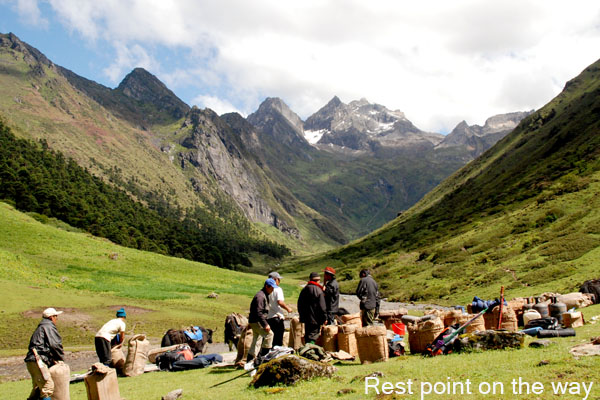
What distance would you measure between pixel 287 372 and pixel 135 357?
9.72 m

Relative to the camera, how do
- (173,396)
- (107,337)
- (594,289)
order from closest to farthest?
(173,396)
(107,337)
(594,289)

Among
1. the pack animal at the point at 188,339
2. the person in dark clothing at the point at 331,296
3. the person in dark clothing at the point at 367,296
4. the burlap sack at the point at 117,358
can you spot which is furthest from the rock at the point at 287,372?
the pack animal at the point at 188,339

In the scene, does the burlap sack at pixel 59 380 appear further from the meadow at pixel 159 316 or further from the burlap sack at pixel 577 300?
the burlap sack at pixel 577 300

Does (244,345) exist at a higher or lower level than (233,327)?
lower

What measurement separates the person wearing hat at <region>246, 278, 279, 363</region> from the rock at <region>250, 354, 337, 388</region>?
3.06 meters

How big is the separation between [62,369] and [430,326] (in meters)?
14.6

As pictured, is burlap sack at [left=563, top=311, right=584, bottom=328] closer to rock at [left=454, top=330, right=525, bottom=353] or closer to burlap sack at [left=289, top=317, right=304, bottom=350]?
rock at [left=454, top=330, right=525, bottom=353]

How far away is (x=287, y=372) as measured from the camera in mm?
14078

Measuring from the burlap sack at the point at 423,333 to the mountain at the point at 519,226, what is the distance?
98.6ft

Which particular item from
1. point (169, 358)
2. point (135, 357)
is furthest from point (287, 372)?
point (135, 357)

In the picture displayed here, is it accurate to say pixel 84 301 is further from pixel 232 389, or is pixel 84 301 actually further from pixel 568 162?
pixel 568 162

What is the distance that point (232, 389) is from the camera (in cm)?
1462

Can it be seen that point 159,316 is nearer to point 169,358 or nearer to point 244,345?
point 169,358

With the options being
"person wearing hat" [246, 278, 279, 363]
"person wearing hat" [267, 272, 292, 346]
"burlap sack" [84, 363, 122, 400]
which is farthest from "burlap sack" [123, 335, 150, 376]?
"person wearing hat" [267, 272, 292, 346]
